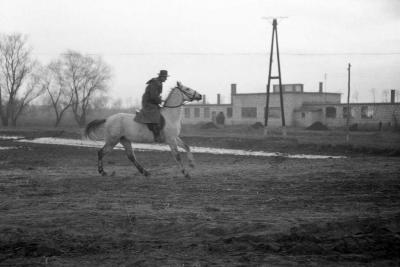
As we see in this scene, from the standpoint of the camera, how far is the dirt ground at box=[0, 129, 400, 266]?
579 cm

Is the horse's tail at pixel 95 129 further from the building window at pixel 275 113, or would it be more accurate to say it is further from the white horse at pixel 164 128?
the building window at pixel 275 113

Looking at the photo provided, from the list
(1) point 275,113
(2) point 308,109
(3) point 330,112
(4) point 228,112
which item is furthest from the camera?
(4) point 228,112

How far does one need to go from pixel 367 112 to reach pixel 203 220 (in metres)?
47.5

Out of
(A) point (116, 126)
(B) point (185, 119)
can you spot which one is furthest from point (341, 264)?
(B) point (185, 119)

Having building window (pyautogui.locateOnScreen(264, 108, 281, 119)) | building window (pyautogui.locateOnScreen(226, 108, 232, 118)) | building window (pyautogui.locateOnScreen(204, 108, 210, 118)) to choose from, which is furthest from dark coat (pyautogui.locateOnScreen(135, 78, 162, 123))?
building window (pyautogui.locateOnScreen(204, 108, 210, 118))

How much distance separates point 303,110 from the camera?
5412cm

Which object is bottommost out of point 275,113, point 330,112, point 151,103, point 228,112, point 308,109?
point 151,103

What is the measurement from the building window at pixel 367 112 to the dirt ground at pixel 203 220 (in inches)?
1605

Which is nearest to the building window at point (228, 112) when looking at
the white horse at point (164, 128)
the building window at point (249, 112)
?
the building window at point (249, 112)

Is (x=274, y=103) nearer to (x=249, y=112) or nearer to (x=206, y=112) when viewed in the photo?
(x=249, y=112)

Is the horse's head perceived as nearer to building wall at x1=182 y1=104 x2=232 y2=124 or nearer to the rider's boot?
the rider's boot

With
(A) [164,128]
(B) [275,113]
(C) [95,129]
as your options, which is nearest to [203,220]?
(A) [164,128]

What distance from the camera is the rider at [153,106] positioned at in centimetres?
1279

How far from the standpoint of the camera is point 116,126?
1346 centimetres
